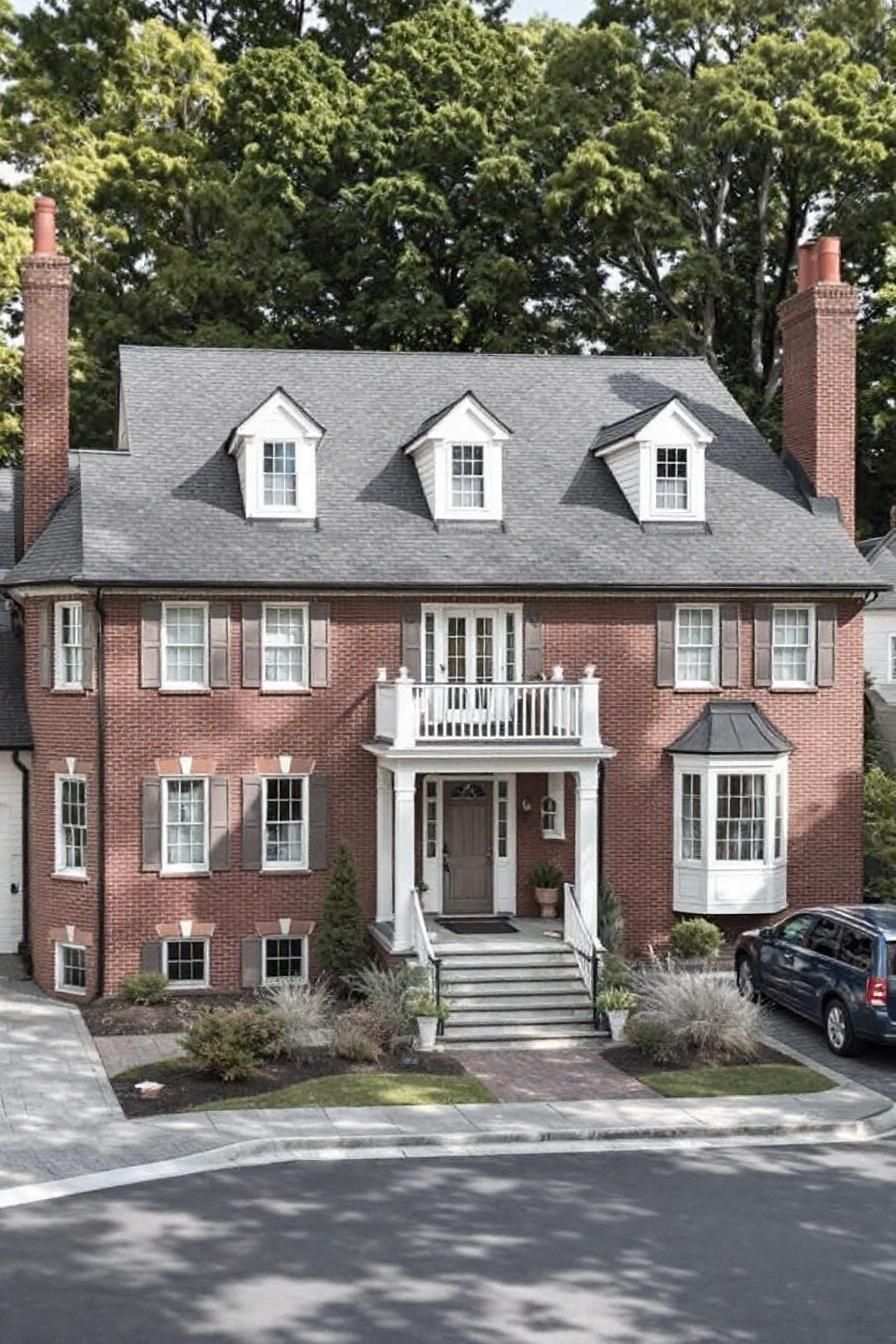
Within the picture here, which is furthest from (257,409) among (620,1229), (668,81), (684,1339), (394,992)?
(668,81)

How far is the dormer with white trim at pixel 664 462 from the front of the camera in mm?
25938

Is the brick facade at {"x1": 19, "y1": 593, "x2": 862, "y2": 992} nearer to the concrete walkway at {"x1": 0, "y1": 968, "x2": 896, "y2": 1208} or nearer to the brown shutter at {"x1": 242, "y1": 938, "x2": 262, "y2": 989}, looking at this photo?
the brown shutter at {"x1": 242, "y1": 938, "x2": 262, "y2": 989}

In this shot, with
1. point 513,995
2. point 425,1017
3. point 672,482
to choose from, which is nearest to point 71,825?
point 425,1017

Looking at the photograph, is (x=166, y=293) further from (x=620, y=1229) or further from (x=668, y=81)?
(x=620, y=1229)

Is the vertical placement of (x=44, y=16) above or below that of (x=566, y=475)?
above

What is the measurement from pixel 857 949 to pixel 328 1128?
25.7ft

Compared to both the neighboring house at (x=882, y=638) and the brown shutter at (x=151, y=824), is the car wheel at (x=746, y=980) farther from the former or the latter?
the neighboring house at (x=882, y=638)

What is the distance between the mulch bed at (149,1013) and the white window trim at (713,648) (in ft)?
29.9

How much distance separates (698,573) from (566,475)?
128 inches

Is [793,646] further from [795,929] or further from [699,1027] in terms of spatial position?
[699,1027]

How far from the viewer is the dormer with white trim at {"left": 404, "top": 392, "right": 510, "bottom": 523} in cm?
2555

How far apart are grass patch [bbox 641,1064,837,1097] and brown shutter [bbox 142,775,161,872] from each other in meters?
8.93

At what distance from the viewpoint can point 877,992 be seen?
1953 cm

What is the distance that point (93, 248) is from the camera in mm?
41219
